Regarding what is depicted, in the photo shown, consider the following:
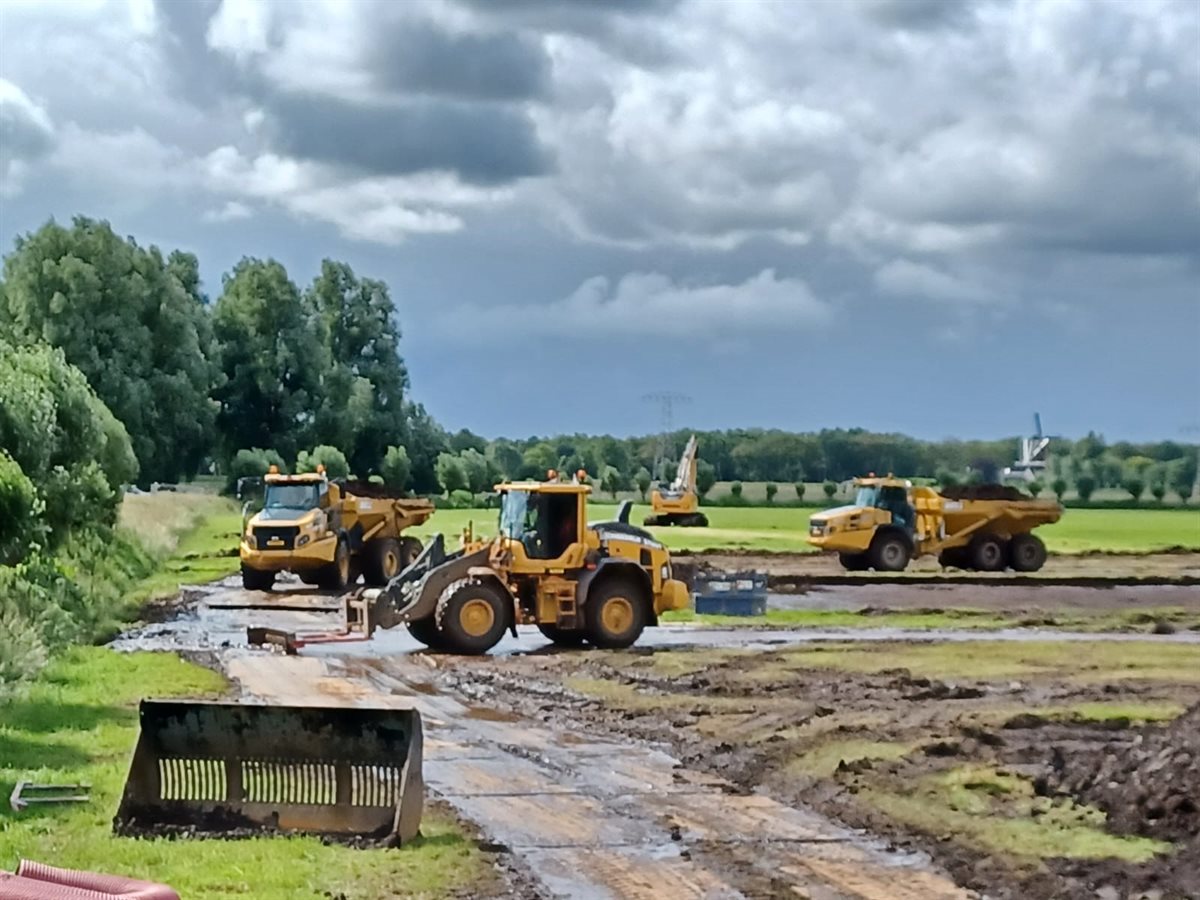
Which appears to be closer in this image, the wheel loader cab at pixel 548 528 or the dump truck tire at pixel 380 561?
the wheel loader cab at pixel 548 528

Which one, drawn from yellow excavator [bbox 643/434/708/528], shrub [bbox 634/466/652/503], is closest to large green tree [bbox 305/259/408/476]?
shrub [bbox 634/466/652/503]

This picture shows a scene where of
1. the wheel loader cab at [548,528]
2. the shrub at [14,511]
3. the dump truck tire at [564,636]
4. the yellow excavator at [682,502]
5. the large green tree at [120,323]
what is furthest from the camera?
the large green tree at [120,323]

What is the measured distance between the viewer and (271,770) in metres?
11.7

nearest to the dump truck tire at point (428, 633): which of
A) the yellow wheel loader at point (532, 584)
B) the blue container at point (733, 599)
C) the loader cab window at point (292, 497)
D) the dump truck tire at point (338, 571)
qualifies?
the yellow wheel loader at point (532, 584)

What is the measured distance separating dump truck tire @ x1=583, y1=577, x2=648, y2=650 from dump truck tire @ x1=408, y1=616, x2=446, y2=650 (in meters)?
2.03

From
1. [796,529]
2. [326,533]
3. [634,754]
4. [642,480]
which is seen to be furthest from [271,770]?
[642,480]

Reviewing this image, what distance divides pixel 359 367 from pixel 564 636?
86.3 m

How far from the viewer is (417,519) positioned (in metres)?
39.9

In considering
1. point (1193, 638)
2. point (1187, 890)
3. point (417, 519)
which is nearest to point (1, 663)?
point (1187, 890)

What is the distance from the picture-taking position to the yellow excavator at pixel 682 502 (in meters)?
70.2

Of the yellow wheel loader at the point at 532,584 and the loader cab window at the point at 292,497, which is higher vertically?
the loader cab window at the point at 292,497

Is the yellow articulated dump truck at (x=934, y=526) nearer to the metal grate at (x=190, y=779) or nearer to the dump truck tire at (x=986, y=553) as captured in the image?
the dump truck tire at (x=986, y=553)

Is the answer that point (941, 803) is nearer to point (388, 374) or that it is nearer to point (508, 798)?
point (508, 798)

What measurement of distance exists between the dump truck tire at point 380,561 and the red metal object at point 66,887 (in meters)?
32.5
